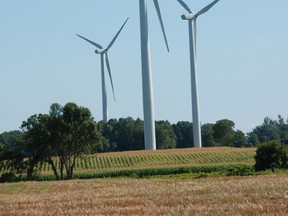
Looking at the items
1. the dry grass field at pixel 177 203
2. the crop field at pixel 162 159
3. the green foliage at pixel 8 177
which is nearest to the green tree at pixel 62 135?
the green foliage at pixel 8 177

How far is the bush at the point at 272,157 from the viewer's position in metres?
A: 62.6

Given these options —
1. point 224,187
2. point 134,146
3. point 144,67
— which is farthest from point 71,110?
point 134,146

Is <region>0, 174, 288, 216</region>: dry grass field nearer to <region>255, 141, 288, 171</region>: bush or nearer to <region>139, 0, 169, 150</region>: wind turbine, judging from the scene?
<region>255, 141, 288, 171</region>: bush

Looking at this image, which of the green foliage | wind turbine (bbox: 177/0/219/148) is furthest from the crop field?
the green foliage

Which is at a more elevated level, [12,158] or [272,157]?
[12,158]

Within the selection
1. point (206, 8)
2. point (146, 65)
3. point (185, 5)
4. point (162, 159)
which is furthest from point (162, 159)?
point (206, 8)

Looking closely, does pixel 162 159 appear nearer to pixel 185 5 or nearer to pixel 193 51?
pixel 193 51

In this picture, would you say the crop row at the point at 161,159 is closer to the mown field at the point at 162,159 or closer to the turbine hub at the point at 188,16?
the mown field at the point at 162,159

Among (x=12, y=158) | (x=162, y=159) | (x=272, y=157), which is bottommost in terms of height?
(x=272, y=157)

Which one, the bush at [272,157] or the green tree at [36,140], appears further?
the green tree at [36,140]

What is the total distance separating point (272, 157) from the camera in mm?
62969

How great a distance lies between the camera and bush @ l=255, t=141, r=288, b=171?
2464 inches

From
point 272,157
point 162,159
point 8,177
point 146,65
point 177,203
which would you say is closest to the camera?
point 177,203

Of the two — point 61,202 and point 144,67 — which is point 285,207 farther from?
point 144,67
